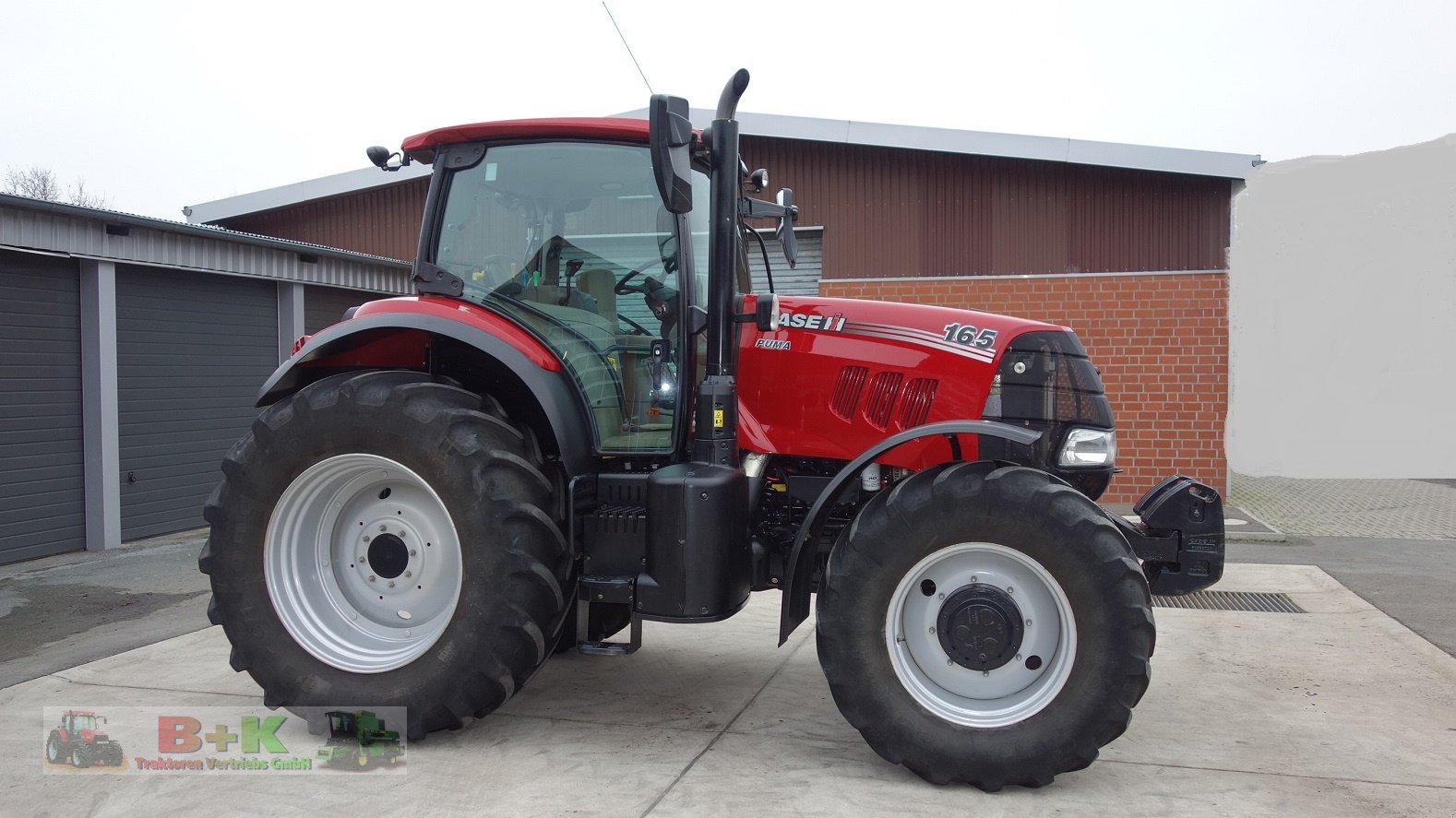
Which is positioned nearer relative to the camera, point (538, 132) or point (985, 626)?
point (985, 626)

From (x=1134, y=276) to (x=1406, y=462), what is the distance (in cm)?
745

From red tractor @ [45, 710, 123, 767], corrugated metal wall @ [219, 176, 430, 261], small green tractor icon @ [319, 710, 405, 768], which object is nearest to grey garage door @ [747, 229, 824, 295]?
corrugated metal wall @ [219, 176, 430, 261]

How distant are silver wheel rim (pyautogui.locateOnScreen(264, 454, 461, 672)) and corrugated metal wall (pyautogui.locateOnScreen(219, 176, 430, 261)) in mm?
10309

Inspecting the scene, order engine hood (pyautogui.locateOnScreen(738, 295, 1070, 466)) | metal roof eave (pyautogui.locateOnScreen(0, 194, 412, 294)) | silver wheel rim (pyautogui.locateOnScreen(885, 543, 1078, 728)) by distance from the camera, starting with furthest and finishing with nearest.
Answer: metal roof eave (pyautogui.locateOnScreen(0, 194, 412, 294)), engine hood (pyautogui.locateOnScreen(738, 295, 1070, 466)), silver wheel rim (pyautogui.locateOnScreen(885, 543, 1078, 728))

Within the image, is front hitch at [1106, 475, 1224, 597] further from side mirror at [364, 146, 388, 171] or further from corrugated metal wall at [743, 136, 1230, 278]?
corrugated metal wall at [743, 136, 1230, 278]

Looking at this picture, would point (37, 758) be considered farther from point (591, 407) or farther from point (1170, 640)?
point (1170, 640)

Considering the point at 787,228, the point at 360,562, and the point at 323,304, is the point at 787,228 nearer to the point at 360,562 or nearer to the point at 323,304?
the point at 360,562

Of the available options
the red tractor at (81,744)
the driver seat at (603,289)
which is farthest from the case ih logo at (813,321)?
the red tractor at (81,744)

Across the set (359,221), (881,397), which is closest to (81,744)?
(881,397)

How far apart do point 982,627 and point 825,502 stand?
2.33ft

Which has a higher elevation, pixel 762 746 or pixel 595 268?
pixel 595 268

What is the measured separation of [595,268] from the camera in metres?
4.25

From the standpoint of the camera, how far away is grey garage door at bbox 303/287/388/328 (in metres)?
11.2

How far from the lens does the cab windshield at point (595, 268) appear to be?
4168mm
